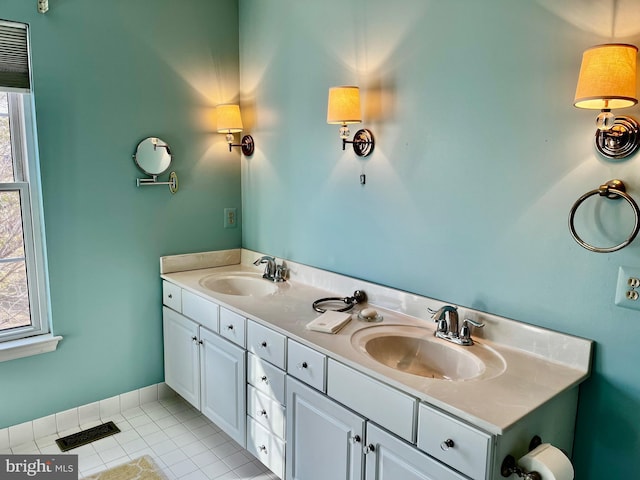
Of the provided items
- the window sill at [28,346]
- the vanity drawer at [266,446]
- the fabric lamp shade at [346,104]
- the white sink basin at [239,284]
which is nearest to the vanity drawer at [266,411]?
the vanity drawer at [266,446]

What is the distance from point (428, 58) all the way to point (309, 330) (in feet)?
3.91

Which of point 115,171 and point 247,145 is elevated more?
point 247,145

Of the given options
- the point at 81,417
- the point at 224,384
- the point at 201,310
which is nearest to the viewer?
the point at 224,384

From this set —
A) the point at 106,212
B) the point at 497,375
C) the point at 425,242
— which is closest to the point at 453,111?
the point at 425,242

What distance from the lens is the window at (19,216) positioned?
2348 mm

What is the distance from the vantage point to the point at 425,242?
6.72 feet

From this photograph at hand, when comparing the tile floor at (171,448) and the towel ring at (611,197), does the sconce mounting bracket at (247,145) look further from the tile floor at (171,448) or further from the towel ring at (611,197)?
the towel ring at (611,197)

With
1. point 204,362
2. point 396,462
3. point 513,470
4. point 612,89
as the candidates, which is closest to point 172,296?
point 204,362

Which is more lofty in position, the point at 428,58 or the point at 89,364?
the point at 428,58

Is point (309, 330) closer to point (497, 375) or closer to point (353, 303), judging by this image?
point (353, 303)

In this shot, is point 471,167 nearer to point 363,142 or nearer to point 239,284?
point 363,142

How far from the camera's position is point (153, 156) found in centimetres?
276

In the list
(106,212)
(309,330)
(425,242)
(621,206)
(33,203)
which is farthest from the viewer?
(106,212)

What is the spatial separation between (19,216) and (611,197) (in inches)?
103
